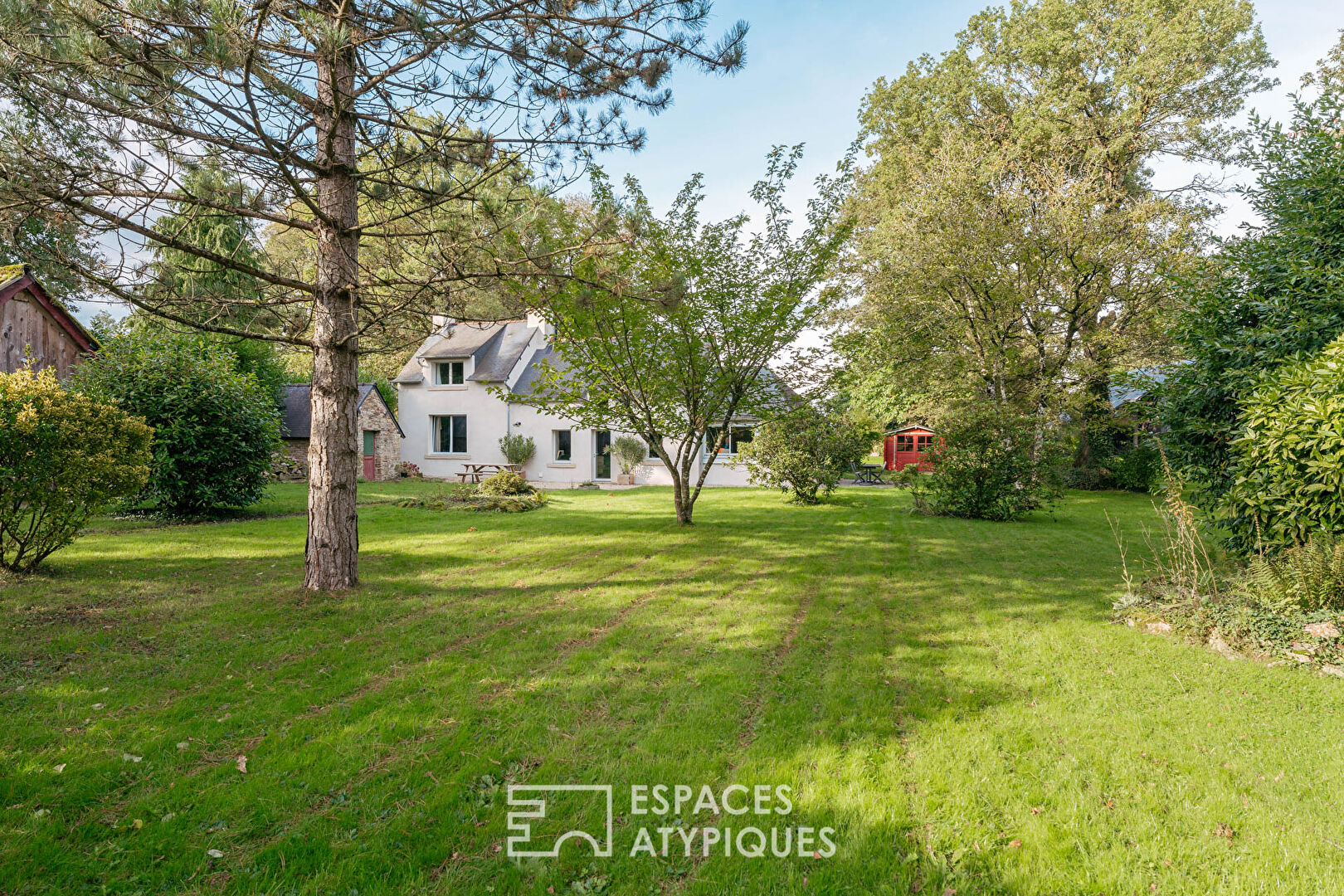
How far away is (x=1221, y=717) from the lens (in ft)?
13.6

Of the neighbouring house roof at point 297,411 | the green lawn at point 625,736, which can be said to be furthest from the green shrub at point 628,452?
the green lawn at point 625,736

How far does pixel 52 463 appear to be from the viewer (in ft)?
21.1

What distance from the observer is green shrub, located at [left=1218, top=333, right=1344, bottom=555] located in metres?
5.55

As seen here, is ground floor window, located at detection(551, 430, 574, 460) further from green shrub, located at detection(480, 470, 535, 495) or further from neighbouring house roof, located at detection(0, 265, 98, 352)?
neighbouring house roof, located at detection(0, 265, 98, 352)

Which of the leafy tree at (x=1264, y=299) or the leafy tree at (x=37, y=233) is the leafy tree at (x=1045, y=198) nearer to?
the leafy tree at (x=1264, y=299)

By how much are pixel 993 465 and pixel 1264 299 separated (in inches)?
296

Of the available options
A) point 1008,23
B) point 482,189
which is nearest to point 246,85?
point 482,189

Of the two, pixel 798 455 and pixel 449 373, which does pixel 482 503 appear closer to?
pixel 798 455

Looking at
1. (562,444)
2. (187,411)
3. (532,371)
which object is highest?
(532,371)

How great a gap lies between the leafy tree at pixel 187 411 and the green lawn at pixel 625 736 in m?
4.64

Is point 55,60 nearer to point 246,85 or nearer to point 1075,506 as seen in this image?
point 246,85

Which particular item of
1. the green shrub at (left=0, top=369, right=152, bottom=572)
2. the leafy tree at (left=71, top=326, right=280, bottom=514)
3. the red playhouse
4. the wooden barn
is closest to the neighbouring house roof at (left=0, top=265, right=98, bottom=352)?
the wooden barn

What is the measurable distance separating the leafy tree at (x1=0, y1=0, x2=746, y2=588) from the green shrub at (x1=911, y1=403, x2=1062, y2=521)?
11285 millimetres

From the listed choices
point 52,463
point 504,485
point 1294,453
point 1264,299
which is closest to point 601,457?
point 504,485
